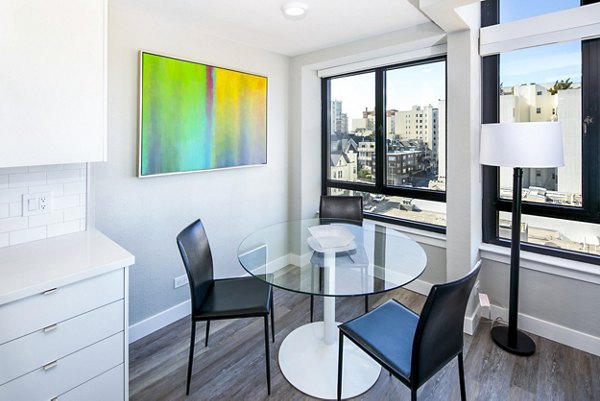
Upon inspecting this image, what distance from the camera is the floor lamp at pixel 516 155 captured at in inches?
77.5

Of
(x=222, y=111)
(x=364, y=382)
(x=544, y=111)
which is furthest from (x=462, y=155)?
(x=222, y=111)

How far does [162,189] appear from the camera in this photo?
8.18 feet

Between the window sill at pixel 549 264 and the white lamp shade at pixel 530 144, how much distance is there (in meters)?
0.76

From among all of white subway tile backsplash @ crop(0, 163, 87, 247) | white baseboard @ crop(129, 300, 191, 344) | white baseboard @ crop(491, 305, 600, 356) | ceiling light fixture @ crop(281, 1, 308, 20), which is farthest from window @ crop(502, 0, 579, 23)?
white baseboard @ crop(129, 300, 191, 344)

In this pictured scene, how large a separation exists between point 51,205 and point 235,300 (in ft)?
3.89

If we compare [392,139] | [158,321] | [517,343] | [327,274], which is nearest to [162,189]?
[158,321]

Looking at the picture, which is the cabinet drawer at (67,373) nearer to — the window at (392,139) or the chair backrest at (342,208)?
the chair backrest at (342,208)

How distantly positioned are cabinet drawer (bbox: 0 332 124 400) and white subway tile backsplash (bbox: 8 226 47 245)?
2.48 feet

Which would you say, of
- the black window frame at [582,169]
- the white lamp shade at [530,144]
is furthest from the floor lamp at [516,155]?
the black window frame at [582,169]

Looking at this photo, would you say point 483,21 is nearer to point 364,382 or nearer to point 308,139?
point 308,139

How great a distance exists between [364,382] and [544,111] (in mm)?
2228

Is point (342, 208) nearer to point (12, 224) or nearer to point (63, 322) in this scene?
point (63, 322)

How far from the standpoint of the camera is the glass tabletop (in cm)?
174

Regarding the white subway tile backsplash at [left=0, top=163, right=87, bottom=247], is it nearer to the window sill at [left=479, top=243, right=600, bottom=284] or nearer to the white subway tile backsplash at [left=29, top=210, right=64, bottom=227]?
the white subway tile backsplash at [left=29, top=210, right=64, bottom=227]
